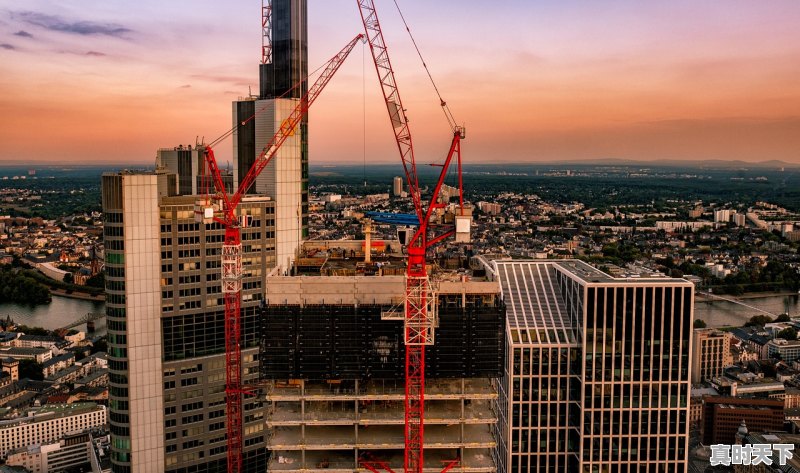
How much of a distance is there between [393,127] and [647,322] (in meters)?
19.2

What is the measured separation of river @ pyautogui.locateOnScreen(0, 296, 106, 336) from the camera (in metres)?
129

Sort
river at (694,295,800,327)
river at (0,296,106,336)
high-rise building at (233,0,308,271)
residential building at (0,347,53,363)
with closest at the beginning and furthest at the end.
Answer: high-rise building at (233,0,308,271) → residential building at (0,347,53,363) → river at (0,296,106,336) → river at (694,295,800,327)

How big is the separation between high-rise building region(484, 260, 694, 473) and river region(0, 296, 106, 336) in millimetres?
96288

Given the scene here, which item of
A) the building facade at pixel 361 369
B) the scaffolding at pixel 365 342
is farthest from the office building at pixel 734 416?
the scaffolding at pixel 365 342

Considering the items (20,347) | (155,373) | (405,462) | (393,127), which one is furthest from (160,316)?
(20,347)

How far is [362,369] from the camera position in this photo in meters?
31.6

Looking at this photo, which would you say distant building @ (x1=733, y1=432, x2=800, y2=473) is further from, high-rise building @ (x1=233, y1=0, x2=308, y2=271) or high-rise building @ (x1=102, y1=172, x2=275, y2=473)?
high-rise building @ (x1=102, y1=172, x2=275, y2=473)

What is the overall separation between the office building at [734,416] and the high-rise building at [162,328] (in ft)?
163

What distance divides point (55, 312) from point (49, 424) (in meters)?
65.6

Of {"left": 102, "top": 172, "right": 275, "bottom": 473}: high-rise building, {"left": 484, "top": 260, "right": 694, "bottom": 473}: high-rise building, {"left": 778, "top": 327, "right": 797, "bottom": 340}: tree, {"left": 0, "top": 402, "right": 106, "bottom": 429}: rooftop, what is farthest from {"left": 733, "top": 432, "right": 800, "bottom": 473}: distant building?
{"left": 0, "top": 402, "right": 106, "bottom": 429}: rooftop

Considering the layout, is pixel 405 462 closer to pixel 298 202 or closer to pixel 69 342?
pixel 298 202

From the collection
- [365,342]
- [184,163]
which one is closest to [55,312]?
[184,163]

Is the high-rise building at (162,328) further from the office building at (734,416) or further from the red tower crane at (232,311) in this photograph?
the office building at (734,416)

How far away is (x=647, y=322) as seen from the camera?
1737 inches
